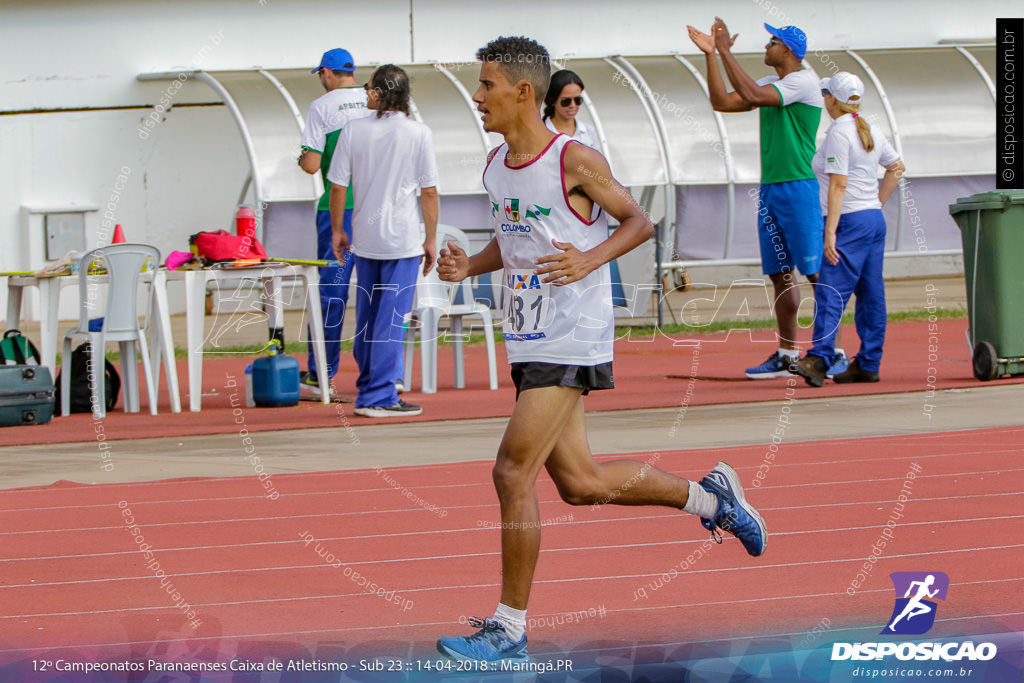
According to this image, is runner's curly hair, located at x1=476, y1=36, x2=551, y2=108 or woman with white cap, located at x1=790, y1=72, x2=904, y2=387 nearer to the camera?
runner's curly hair, located at x1=476, y1=36, x2=551, y2=108

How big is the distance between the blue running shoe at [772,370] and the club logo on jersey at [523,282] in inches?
269

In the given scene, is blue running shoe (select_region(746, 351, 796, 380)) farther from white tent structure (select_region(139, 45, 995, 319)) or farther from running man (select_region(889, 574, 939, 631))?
running man (select_region(889, 574, 939, 631))

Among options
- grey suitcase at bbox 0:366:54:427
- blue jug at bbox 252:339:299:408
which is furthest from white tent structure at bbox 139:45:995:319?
grey suitcase at bbox 0:366:54:427

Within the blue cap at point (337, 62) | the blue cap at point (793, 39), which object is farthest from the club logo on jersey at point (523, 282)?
the blue cap at point (793, 39)

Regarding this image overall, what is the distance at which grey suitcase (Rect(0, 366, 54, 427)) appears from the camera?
9.56 meters

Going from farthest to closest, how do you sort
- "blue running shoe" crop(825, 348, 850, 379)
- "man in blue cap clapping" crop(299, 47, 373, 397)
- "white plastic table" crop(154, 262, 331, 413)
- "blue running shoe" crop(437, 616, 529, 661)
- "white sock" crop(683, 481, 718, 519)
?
"blue running shoe" crop(825, 348, 850, 379), "man in blue cap clapping" crop(299, 47, 373, 397), "white plastic table" crop(154, 262, 331, 413), "white sock" crop(683, 481, 718, 519), "blue running shoe" crop(437, 616, 529, 661)

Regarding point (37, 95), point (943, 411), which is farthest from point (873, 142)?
point (37, 95)

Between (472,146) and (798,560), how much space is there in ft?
44.1

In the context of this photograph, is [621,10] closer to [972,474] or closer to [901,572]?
[972,474]

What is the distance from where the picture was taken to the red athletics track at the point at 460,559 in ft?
14.2

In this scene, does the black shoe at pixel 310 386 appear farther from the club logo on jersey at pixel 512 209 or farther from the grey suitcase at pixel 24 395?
the club logo on jersey at pixel 512 209

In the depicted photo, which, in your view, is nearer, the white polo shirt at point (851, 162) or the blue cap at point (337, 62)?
the white polo shirt at point (851, 162)

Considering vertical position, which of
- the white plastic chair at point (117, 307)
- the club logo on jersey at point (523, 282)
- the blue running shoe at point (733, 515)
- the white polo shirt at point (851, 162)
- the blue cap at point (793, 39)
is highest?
the blue cap at point (793, 39)

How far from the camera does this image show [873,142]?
10133 mm
